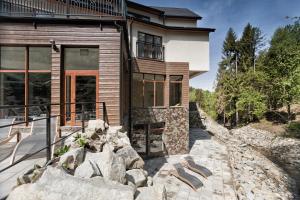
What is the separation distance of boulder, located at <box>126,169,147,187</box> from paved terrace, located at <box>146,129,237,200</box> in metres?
3.08

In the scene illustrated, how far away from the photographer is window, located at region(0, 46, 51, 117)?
623 cm

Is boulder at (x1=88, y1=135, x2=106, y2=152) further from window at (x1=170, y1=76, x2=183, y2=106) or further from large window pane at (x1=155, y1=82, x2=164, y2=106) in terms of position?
window at (x1=170, y1=76, x2=183, y2=106)

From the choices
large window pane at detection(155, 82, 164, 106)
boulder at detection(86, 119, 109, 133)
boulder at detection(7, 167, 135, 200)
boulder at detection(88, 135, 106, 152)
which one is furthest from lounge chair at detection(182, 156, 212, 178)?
boulder at detection(7, 167, 135, 200)

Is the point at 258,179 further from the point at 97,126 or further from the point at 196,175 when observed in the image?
the point at 97,126

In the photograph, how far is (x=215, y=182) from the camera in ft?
23.9

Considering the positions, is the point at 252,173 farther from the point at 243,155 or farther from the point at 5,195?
the point at 5,195

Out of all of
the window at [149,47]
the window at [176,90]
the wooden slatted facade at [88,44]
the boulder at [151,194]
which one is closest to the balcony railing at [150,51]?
the window at [149,47]

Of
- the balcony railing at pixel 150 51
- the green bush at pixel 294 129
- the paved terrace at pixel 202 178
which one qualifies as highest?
the balcony railing at pixel 150 51

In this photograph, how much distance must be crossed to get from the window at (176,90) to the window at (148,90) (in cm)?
63

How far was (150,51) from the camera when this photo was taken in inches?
452

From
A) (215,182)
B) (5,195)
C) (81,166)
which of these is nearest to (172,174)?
(215,182)

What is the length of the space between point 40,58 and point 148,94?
244 inches

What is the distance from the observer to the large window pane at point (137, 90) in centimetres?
1069

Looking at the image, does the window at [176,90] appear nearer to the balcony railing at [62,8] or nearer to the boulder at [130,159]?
the balcony railing at [62,8]
